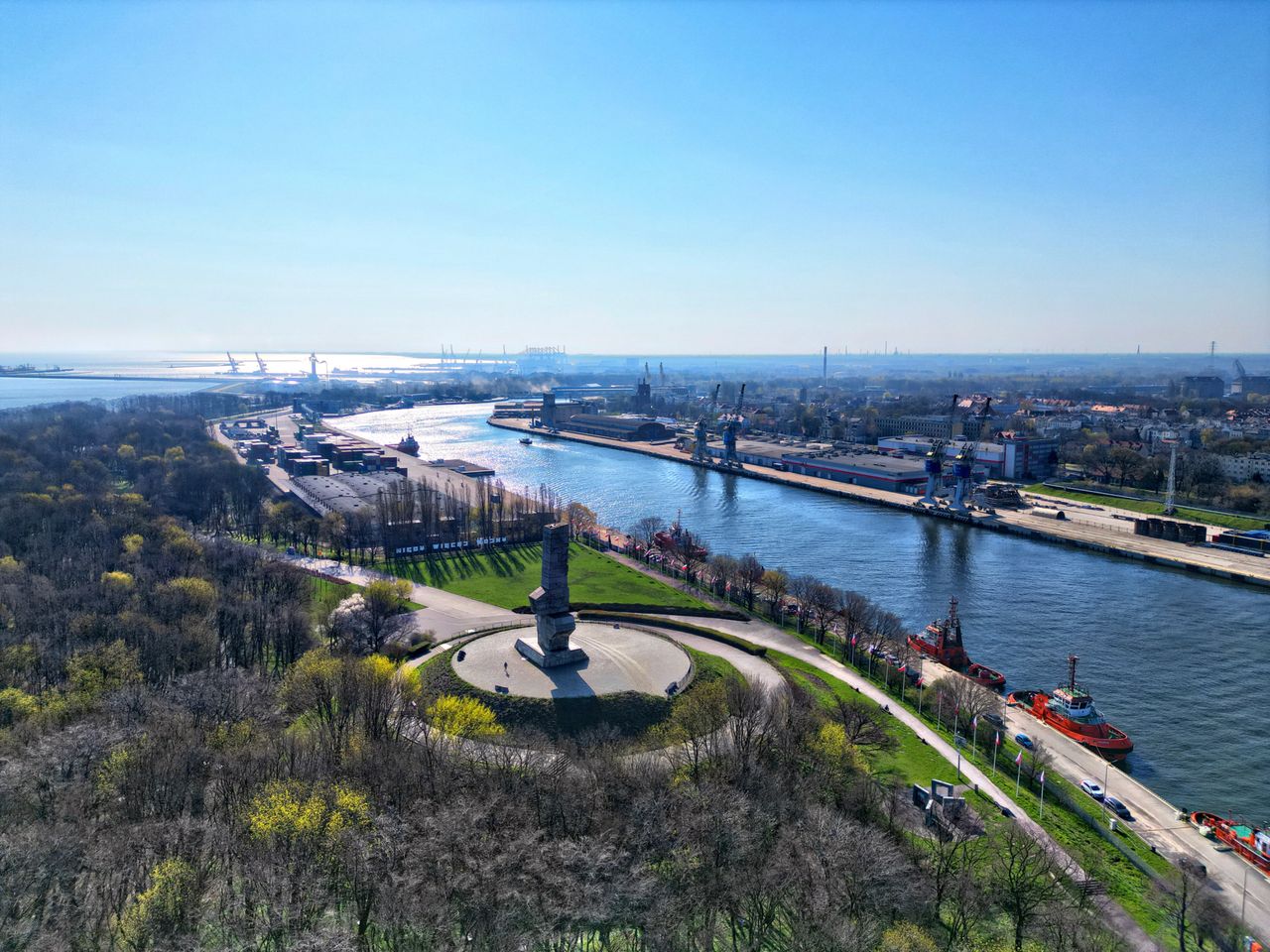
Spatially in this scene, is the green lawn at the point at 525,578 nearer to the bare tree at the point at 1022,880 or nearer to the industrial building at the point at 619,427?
the bare tree at the point at 1022,880

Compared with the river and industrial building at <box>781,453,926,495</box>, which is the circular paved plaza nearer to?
the river

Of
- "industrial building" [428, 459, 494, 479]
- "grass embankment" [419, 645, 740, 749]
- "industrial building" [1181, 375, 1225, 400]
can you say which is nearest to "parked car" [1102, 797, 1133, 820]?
"grass embankment" [419, 645, 740, 749]

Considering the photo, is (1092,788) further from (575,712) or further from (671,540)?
(671,540)

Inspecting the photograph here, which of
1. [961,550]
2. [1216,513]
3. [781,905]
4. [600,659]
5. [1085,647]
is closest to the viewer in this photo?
[781,905]

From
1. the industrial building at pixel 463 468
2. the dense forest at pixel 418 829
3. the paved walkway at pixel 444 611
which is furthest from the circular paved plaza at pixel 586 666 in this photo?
the industrial building at pixel 463 468

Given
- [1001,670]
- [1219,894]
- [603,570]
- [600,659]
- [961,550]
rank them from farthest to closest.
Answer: [961,550], [603,570], [1001,670], [600,659], [1219,894]

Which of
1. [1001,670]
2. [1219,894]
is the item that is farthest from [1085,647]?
[1219,894]

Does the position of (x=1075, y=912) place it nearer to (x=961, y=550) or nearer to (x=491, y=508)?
(x=961, y=550)
